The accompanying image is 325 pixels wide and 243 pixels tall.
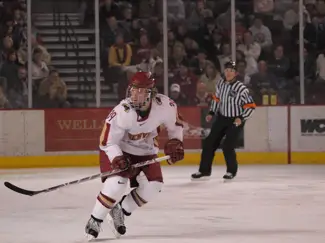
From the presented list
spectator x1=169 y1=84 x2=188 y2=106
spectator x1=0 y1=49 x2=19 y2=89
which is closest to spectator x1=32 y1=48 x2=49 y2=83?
spectator x1=0 y1=49 x2=19 y2=89

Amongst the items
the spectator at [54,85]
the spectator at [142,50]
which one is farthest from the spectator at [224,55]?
the spectator at [54,85]

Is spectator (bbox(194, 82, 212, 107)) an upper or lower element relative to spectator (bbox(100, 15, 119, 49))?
lower

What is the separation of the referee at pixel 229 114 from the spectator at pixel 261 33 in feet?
11.2

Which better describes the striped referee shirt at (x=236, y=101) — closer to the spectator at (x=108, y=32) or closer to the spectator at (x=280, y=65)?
the spectator at (x=280, y=65)

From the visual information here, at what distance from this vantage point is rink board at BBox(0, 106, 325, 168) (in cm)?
1114

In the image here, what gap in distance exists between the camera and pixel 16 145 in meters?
11.0

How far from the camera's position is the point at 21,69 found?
38.8 feet

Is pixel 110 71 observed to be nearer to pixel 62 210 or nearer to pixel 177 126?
pixel 62 210

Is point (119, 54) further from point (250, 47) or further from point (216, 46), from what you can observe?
point (250, 47)

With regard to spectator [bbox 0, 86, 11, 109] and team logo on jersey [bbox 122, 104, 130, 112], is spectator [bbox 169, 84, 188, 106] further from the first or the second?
team logo on jersey [bbox 122, 104, 130, 112]

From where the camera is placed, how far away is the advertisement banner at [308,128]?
1118 centimetres

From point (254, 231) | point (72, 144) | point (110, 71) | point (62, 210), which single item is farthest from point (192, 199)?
point (110, 71)

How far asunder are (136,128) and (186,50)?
7281 millimetres

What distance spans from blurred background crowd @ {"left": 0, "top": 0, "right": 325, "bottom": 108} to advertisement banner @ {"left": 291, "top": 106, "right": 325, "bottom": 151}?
0.56m
